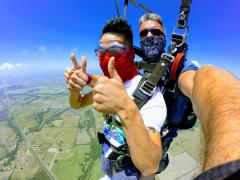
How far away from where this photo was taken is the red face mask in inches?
49.9

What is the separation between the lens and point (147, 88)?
3.57 ft

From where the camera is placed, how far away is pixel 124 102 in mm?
782

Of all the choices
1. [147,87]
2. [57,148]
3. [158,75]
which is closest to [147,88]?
[147,87]

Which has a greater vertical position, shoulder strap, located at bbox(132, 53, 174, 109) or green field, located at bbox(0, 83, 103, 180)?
shoulder strap, located at bbox(132, 53, 174, 109)

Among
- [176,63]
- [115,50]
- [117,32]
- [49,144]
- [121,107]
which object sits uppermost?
[117,32]

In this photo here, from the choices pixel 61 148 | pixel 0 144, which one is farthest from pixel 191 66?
pixel 0 144

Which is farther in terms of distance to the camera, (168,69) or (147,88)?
(168,69)

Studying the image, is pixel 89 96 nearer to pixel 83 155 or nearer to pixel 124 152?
pixel 124 152

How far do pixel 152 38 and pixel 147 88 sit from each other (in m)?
0.70

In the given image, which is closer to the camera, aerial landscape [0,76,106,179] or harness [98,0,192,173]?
harness [98,0,192,173]

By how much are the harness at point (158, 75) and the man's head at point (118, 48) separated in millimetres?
158

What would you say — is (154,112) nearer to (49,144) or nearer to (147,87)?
(147,87)

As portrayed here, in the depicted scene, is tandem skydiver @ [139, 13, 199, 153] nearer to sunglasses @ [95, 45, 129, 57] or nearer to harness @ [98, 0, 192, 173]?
harness @ [98, 0, 192, 173]

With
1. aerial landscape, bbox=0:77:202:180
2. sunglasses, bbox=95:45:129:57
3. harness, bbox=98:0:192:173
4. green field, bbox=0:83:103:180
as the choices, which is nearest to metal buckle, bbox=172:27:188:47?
harness, bbox=98:0:192:173
